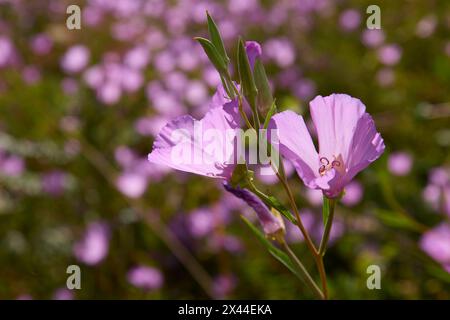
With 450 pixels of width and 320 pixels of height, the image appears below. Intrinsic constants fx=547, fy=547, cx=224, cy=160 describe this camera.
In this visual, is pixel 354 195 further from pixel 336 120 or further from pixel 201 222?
pixel 336 120

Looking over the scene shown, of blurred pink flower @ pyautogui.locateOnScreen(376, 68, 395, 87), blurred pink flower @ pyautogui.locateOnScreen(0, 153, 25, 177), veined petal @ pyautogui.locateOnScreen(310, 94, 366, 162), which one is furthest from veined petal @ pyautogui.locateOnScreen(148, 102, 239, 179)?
blurred pink flower @ pyautogui.locateOnScreen(376, 68, 395, 87)

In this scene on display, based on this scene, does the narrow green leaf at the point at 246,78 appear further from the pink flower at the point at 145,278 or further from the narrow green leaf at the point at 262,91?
the pink flower at the point at 145,278

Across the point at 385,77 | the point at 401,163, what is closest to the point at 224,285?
the point at 401,163

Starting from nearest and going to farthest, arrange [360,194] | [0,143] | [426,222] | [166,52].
Result: [426,222] → [360,194] → [0,143] → [166,52]

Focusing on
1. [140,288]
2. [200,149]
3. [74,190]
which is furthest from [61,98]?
[200,149]

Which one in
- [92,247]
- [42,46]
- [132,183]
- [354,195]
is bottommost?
[92,247]

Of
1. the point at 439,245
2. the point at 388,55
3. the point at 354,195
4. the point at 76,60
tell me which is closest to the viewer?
the point at 439,245

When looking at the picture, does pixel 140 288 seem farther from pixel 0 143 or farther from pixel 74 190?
pixel 0 143
